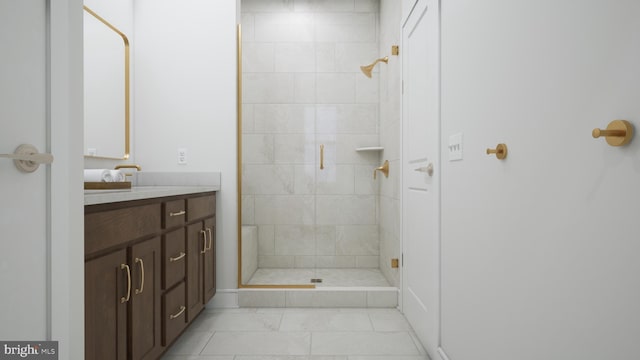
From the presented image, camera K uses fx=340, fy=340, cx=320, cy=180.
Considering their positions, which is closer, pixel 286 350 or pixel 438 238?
pixel 438 238

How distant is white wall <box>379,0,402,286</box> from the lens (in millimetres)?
2688

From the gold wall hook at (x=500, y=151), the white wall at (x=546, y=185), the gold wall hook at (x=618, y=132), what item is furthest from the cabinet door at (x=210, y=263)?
the gold wall hook at (x=618, y=132)

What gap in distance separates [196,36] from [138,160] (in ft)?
3.48

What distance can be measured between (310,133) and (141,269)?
2394mm

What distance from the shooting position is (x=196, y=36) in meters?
2.61

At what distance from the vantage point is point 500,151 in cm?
111

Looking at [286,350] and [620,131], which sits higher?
[620,131]

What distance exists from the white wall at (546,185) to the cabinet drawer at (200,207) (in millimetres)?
1528

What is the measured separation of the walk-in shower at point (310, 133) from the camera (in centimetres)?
358

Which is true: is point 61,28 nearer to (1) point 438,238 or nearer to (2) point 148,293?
(2) point 148,293

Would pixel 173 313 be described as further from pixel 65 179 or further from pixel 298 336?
pixel 65 179

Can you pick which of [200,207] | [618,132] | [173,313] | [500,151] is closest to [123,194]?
[173,313]

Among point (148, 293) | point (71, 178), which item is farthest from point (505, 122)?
point (148, 293)

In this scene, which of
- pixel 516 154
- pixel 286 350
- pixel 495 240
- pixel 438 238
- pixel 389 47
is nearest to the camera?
pixel 516 154
